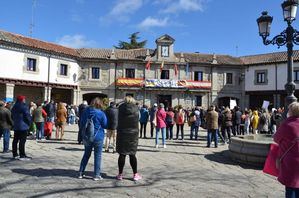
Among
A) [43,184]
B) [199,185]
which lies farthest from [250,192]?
[43,184]

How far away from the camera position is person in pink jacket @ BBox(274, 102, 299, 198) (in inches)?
145

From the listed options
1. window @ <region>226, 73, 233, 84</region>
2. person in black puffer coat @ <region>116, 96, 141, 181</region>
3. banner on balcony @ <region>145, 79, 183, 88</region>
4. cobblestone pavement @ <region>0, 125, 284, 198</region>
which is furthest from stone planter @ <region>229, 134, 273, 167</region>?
window @ <region>226, 73, 233, 84</region>

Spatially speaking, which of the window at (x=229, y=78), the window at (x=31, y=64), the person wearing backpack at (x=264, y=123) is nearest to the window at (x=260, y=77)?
the window at (x=229, y=78)

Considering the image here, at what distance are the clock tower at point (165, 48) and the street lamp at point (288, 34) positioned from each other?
24502 mm

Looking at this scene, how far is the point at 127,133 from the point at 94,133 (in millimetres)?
651

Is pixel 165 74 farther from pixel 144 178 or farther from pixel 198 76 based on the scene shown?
pixel 144 178

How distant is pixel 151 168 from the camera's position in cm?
781

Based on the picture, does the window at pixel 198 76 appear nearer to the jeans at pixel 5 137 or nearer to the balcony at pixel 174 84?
the balcony at pixel 174 84

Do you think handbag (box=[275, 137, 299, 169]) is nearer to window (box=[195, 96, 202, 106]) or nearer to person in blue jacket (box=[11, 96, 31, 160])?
person in blue jacket (box=[11, 96, 31, 160])

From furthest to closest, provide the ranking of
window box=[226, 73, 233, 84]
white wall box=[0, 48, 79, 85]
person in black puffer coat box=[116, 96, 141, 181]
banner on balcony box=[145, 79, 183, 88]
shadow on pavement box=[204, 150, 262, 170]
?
window box=[226, 73, 233, 84]
banner on balcony box=[145, 79, 183, 88]
white wall box=[0, 48, 79, 85]
shadow on pavement box=[204, 150, 262, 170]
person in black puffer coat box=[116, 96, 141, 181]

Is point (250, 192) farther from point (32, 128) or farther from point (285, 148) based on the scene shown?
point (32, 128)

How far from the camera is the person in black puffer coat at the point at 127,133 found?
620 centimetres

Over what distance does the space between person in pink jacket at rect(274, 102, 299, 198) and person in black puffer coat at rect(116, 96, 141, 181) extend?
10.0ft

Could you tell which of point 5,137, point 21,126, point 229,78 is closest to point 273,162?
point 21,126
